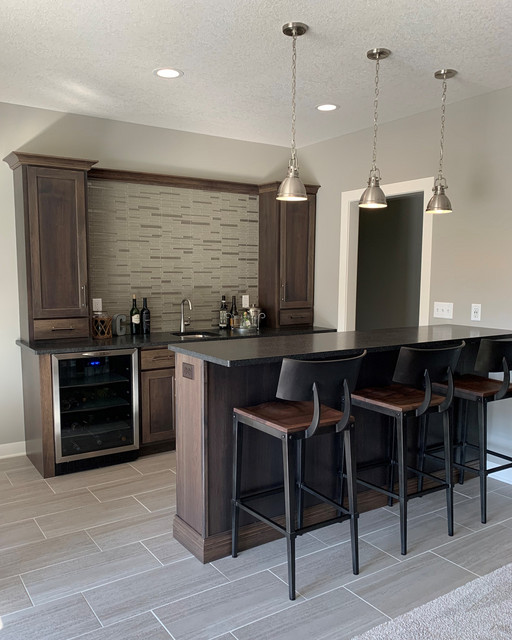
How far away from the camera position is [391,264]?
6.25 meters

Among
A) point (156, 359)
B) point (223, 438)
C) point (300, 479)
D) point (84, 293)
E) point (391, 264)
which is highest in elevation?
point (391, 264)

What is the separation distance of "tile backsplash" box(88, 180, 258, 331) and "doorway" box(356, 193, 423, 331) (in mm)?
1794

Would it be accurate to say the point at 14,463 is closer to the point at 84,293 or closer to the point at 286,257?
the point at 84,293

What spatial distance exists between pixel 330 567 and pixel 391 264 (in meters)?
4.36

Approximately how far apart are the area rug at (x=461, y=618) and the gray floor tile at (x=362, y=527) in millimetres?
640

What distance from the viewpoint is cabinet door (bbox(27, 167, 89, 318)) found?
378 cm

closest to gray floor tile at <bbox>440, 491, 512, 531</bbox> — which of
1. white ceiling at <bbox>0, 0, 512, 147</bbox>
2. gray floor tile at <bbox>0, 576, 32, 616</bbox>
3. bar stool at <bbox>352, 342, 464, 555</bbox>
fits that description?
bar stool at <bbox>352, 342, 464, 555</bbox>

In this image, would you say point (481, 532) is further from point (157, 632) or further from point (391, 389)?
point (157, 632)

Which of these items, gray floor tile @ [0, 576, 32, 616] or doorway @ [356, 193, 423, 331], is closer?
gray floor tile @ [0, 576, 32, 616]

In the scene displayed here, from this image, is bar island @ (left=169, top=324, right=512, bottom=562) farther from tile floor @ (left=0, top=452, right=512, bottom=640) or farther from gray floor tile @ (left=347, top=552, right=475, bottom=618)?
gray floor tile @ (left=347, top=552, right=475, bottom=618)

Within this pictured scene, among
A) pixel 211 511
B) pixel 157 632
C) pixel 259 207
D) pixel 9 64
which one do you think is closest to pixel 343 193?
pixel 259 207

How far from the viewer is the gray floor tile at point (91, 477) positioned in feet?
11.8

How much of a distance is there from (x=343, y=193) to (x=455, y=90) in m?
1.47

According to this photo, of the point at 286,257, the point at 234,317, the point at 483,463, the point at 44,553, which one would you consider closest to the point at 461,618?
the point at 483,463
